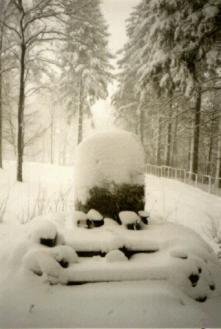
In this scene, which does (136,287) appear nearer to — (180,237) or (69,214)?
(180,237)

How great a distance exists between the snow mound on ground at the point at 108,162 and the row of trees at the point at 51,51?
6.71 metres

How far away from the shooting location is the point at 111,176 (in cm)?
409

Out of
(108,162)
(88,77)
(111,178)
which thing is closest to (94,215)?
(111,178)

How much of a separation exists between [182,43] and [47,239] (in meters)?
5.33

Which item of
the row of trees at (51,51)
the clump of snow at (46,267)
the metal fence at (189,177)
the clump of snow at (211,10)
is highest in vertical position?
the row of trees at (51,51)

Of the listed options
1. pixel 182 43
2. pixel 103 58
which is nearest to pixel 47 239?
pixel 182 43

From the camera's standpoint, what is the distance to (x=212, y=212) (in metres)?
7.81

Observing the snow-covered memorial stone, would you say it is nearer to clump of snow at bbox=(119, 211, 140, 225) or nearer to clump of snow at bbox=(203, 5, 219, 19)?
clump of snow at bbox=(119, 211, 140, 225)

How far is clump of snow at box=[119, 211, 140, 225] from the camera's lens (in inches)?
151

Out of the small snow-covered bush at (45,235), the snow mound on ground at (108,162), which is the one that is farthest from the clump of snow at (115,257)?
the snow mound on ground at (108,162)

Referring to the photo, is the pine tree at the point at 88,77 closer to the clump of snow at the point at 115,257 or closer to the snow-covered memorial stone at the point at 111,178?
the snow-covered memorial stone at the point at 111,178

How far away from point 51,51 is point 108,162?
921cm

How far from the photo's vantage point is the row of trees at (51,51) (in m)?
10.4

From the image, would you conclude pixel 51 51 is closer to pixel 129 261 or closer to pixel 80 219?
pixel 80 219
